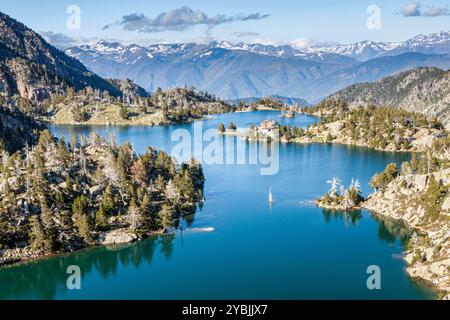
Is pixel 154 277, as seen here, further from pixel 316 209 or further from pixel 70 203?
pixel 316 209

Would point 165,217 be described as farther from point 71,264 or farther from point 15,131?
point 15,131

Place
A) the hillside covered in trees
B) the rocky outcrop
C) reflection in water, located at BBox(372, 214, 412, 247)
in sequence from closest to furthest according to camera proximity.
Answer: the rocky outcrop
the hillside covered in trees
reflection in water, located at BBox(372, 214, 412, 247)

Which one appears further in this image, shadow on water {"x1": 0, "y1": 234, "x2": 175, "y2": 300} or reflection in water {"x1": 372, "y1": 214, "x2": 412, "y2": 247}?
reflection in water {"x1": 372, "y1": 214, "x2": 412, "y2": 247}

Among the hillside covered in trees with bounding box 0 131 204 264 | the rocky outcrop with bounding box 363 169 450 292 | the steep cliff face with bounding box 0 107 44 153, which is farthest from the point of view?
the steep cliff face with bounding box 0 107 44 153

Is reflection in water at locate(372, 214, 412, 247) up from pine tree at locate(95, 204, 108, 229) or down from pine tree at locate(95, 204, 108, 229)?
down

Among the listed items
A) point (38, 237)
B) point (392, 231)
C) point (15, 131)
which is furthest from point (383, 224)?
point (15, 131)
